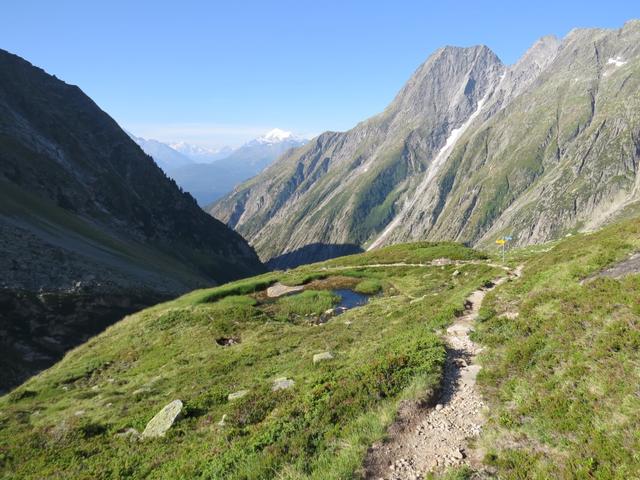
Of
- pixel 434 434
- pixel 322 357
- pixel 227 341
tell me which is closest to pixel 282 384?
pixel 322 357

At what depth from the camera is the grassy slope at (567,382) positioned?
394 inches

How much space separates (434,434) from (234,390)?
35.1 ft

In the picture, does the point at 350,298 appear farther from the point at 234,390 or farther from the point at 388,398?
the point at 388,398

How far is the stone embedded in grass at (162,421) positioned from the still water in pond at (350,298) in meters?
21.4

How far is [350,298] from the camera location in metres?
40.7

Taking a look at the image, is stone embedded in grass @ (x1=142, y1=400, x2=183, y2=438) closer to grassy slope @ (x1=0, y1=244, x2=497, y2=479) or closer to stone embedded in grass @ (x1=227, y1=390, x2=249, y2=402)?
grassy slope @ (x1=0, y1=244, x2=497, y2=479)

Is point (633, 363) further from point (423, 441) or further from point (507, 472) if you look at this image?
point (423, 441)

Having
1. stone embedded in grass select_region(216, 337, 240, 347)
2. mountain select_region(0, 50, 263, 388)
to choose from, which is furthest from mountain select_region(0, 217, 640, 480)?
mountain select_region(0, 50, 263, 388)

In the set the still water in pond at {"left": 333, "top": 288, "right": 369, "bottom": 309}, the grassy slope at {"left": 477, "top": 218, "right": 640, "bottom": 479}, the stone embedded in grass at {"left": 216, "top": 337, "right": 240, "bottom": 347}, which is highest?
the grassy slope at {"left": 477, "top": 218, "right": 640, "bottom": 479}

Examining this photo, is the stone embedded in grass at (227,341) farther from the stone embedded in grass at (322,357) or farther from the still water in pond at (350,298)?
the still water in pond at (350,298)

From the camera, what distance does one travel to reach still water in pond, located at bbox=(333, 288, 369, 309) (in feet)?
125

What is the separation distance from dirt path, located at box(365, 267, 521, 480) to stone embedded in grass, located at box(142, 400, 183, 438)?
9214 mm

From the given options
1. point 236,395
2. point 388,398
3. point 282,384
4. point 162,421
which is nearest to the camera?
point 388,398

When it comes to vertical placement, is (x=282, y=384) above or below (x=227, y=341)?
above
